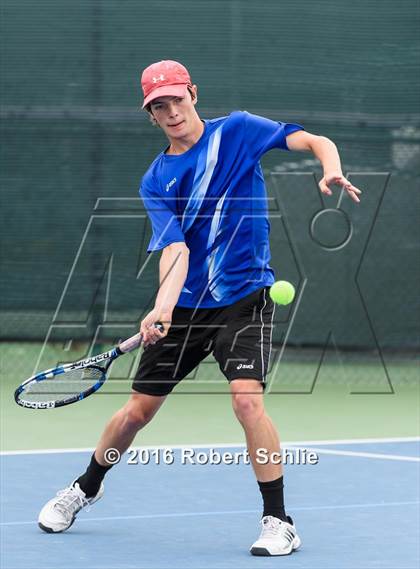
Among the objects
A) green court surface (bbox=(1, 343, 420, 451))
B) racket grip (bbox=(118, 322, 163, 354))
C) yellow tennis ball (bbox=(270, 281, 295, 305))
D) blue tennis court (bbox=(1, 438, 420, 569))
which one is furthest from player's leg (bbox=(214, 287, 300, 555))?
green court surface (bbox=(1, 343, 420, 451))

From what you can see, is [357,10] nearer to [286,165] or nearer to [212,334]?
[286,165]

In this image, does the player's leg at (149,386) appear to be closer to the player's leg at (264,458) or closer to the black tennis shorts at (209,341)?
the black tennis shorts at (209,341)

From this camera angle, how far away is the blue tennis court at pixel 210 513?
4367mm

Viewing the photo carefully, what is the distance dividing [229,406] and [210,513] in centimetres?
269

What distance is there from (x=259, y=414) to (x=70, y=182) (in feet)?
13.7

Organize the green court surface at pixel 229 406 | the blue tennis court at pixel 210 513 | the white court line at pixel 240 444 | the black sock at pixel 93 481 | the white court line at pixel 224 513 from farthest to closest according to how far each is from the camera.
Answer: the green court surface at pixel 229 406
the white court line at pixel 240 444
the white court line at pixel 224 513
the black sock at pixel 93 481
the blue tennis court at pixel 210 513

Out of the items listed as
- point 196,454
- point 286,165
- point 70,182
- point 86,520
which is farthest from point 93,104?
point 86,520

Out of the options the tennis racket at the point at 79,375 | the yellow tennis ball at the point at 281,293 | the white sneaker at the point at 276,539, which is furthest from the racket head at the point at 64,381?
the white sneaker at the point at 276,539

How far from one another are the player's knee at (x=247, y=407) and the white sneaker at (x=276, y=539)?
335mm

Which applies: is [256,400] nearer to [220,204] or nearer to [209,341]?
[209,341]

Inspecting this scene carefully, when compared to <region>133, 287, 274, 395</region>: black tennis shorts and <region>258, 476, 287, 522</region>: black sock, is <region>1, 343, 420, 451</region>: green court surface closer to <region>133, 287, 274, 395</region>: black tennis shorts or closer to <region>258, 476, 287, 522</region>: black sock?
<region>133, 287, 274, 395</region>: black tennis shorts

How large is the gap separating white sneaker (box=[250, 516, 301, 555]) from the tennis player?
0.18ft

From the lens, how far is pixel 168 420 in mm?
7234

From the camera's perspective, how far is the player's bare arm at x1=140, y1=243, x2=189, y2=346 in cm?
450
